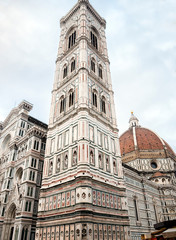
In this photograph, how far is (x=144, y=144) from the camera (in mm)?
61656

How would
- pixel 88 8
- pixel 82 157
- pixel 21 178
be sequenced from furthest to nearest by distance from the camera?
pixel 88 8 < pixel 21 178 < pixel 82 157

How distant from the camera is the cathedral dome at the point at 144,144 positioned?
57.8 meters

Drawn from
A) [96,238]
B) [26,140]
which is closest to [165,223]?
[96,238]

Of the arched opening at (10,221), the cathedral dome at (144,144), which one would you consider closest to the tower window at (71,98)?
the arched opening at (10,221)

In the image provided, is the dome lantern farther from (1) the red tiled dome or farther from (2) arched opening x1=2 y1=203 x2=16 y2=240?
(2) arched opening x1=2 y1=203 x2=16 y2=240

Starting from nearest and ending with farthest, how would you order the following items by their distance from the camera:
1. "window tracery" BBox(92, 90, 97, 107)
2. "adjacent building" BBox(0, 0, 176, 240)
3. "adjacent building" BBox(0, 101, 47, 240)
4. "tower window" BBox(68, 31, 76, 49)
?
"adjacent building" BBox(0, 0, 176, 240)
"adjacent building" BBox(0, 101, 47, 240)
"window tracery" BBox(92, 90, 97, 107)
"tower window" BBox(68, 31, 76, 49)

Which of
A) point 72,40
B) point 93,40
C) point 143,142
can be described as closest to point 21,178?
point 72,40

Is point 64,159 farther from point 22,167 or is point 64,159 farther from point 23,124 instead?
point 23,124

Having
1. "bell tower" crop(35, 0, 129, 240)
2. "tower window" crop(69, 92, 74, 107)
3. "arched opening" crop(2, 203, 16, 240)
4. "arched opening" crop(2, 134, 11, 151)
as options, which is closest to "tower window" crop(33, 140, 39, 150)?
"bell tower" crop(35, 0, 129, 240)

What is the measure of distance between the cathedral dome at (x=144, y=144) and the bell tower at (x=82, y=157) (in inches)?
1393

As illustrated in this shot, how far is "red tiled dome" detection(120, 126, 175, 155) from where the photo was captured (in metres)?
60.3

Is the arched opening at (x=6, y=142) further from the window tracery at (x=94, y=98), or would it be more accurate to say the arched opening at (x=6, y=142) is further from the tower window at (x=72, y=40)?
the tower window at (x=72, y=40)

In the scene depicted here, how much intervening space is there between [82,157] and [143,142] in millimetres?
48018

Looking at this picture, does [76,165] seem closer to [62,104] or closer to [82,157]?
[82,157]
